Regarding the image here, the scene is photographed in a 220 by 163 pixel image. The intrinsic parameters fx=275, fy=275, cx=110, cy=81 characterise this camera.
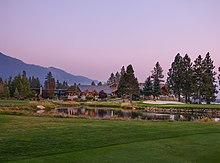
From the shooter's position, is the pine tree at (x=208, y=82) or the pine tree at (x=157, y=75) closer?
the pine tree at (x=208, y=82)

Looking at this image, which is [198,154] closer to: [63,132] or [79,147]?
[79,147]

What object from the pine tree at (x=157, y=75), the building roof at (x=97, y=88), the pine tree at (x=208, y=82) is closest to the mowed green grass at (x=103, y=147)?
the pine tree at (x=208, y=82)

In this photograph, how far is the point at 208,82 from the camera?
2352 inches

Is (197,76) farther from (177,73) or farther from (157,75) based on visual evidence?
(157,75)

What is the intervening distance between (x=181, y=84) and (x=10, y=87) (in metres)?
47.4

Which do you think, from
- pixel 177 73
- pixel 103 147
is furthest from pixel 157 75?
pixel 103 147

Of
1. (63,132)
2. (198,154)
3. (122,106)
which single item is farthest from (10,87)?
(198,154)

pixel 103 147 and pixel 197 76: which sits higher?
pixel 197 76

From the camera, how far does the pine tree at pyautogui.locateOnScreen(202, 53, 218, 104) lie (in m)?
59.0

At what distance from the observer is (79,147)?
34.3 ft

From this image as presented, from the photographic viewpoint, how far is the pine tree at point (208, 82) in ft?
194

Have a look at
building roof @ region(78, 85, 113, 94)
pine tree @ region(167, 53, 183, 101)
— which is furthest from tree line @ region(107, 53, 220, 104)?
building roof @ region(78, 85, 113, 94)

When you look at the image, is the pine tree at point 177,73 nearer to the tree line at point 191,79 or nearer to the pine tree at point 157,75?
the tree line at point 191,79

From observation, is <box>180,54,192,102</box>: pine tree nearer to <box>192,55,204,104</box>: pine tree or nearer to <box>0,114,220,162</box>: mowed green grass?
<box>192,55,204,104</box>: pine tree
